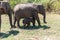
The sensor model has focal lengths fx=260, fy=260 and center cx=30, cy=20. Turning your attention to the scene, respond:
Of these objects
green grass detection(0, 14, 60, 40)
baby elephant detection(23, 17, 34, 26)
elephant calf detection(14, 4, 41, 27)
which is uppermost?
elephant calf detection(14, 4, 41, 27)

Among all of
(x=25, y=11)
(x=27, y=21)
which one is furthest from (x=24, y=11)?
(x=27, y=21)

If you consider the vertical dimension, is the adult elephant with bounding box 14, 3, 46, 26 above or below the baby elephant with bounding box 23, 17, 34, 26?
above

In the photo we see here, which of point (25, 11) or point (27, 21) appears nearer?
point (25, 11)

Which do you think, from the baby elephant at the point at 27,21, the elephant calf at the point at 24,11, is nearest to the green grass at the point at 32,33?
the baby elephant at the point at 27,21

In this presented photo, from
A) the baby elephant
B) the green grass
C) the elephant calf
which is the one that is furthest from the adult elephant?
the green grass

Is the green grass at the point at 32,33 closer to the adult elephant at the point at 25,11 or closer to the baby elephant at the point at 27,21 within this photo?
the baby elephant at the point at 27,21

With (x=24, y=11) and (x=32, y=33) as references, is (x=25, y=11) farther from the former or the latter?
(x=32, y=33)

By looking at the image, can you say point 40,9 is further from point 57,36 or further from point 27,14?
point 57,36

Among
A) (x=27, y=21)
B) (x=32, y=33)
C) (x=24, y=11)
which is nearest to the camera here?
(x=32, y=33)

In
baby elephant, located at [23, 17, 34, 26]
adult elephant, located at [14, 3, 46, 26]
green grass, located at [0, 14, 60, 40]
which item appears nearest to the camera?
green grass, located at [0, 14, 60, 40]

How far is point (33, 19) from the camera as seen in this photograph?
38.2 ft

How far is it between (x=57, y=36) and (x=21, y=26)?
2.50m

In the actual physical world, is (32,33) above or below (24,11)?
below

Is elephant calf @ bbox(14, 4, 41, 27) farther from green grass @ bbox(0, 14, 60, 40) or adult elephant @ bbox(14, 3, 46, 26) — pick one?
green grass @ bbox(0, 14, 60, 40)
